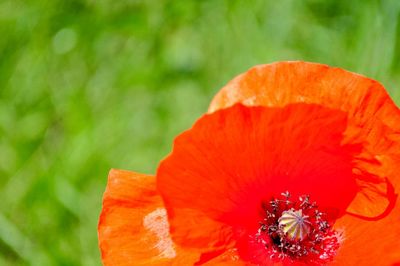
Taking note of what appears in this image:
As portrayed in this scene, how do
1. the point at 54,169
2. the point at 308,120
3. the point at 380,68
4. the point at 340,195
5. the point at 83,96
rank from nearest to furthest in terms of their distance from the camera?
1. the point at 308,120
2. the point at 340,195
3. the point at 380,68
4. the point at 54,169
5. the point at 83,96

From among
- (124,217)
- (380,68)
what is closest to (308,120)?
(124,217)

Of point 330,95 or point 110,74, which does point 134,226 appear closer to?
point 330,95

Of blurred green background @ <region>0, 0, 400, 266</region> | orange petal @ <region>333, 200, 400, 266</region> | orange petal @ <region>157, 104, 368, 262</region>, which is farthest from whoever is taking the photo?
blurred green background @ <region>0, 0, 400, 266</region>

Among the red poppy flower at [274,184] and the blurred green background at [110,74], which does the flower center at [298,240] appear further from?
the blurred green background at [110,74]

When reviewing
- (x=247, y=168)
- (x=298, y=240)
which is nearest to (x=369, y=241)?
(x=298, y=240)

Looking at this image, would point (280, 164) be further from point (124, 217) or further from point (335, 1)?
point (335, 1)

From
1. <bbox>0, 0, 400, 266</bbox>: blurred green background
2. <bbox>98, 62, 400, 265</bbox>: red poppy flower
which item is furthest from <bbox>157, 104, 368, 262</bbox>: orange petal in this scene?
<bbox>0, 0, 400, 266</bbox>: blurred green background

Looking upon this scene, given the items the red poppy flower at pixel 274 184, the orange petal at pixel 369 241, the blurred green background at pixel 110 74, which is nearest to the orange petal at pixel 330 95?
the red poppy flower at pixel 274 184

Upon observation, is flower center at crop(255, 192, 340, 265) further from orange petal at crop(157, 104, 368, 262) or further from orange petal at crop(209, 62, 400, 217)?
orange petal at crop(209, 62, 400, 217)
